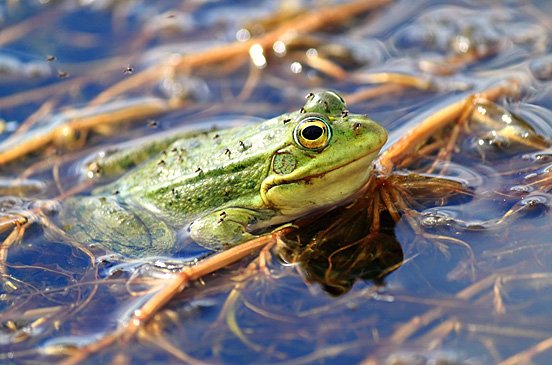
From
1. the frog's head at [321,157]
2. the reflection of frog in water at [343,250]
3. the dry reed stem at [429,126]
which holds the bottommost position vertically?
the reflection of frog in water at [343,250]

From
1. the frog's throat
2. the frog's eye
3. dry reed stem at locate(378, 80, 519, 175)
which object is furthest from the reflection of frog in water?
the frog's eye

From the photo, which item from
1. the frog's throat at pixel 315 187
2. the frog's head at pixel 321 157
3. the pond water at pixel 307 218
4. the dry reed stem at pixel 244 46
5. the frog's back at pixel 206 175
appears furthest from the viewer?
the dry reed stem at pixel 244 46

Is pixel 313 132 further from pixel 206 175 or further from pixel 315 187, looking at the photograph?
pixel 206 175

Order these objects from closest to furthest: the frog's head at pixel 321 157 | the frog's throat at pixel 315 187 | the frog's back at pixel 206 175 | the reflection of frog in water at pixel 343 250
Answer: the reflection of frog in water at pixel 343 250, the frog's head at pixel 321 157, the frog's throat at pixel 315 187, the frog's back at pixel 206 175

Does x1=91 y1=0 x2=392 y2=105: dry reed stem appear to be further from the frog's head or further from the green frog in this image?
the frog's head

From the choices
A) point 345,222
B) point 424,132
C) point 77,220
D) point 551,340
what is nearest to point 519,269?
point 551,340

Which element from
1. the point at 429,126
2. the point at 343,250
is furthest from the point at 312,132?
the point at 429,126

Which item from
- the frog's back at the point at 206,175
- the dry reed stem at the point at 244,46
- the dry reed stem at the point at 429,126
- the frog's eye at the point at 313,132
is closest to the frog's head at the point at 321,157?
the frog's eye at the point at 313,132

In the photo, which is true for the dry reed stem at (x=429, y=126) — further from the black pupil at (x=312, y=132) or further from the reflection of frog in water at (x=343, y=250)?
the black pupil at (x=312, y=132)

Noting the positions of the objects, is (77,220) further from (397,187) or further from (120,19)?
(120,19)
